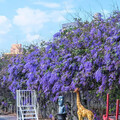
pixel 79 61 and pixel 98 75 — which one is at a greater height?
pixel 79 61

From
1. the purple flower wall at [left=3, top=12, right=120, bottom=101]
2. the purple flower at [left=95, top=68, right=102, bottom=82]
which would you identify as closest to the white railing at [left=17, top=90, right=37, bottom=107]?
the purple flower wall at [left=3, top=12, right=120, bottom=101]

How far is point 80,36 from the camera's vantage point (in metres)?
13.3

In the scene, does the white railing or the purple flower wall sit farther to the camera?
the white railing

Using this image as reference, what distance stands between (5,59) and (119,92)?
421 inches

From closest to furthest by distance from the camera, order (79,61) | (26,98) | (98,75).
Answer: (98,75) < (79,61) < (26,98)

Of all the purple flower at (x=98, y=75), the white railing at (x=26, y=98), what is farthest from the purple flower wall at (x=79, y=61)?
the white railing at (x=26, y=98)

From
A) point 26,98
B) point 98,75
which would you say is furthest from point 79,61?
point 26,98

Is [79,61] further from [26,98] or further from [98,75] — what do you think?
[26,98]

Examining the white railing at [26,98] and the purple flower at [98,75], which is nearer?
the purple flower at [98,75]

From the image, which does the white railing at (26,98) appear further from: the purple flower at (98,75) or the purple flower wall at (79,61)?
the purple flower at (98,75)

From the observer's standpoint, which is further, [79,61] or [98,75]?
[79,61]

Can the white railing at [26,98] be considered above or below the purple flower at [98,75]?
below

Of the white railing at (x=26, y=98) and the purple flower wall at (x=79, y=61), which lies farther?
the white railing at (x=26, y=98)

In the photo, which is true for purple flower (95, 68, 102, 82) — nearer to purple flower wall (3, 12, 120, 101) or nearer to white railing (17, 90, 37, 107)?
purple flower wall (3, 12, 120, 101)
